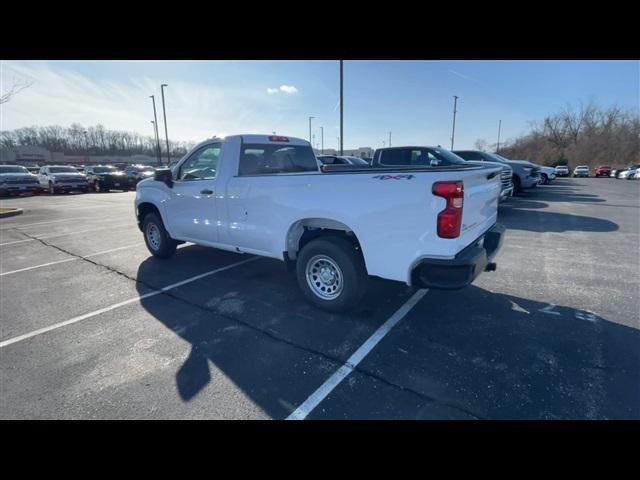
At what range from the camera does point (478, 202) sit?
3.20 metres

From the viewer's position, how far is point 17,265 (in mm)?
5953

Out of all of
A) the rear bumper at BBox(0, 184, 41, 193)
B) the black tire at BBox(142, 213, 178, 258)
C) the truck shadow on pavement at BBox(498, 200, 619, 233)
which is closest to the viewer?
the black tire at BBox(142, 213, 178, 258)

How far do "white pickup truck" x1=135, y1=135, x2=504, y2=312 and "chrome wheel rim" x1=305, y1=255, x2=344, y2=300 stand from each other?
0.5 inches

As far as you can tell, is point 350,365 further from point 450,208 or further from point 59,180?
point 59,180

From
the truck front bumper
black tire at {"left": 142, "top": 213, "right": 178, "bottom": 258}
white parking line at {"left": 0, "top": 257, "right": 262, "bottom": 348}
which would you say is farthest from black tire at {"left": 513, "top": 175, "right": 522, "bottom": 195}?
black tire at {"left": 142, "top": 213, "right": 178, "bottom": 258}

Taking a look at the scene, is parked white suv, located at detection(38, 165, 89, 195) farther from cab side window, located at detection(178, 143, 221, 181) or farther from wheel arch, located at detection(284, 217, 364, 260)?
wheel arch, located at detection(284, 217, 364, 260)

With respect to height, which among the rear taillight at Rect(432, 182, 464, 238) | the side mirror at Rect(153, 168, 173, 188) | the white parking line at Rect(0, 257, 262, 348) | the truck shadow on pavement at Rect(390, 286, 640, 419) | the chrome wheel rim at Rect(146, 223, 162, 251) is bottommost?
the white parking line at Rect(0, 257, 262, 348)

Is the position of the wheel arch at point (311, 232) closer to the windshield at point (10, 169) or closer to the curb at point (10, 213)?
the curb at point (10, 213)

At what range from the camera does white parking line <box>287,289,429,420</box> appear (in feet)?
7.52
